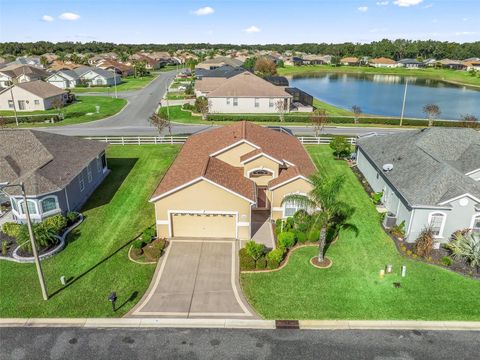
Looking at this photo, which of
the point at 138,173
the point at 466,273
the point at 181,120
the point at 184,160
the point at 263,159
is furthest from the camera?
the point at 181,120

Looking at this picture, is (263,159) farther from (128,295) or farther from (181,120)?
(181,120)

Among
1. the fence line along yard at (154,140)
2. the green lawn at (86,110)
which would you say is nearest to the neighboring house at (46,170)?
the fence line along yard at (154,140)

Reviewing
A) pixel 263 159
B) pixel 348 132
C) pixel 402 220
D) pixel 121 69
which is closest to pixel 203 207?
pixel 263 159

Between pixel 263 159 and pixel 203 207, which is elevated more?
pixel 263 159

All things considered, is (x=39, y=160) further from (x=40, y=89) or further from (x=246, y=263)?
(x=40, y=89)

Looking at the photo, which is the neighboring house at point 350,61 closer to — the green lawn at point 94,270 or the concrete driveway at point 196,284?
the green lawn at point 94,270

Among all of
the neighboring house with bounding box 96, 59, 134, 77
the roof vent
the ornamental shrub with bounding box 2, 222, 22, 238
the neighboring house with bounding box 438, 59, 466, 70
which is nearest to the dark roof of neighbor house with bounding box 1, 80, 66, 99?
the neighboring house with bounding box 96, 59, 134, 77

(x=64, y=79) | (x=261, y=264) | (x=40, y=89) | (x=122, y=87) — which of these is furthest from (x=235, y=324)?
(x=64, y=79)
